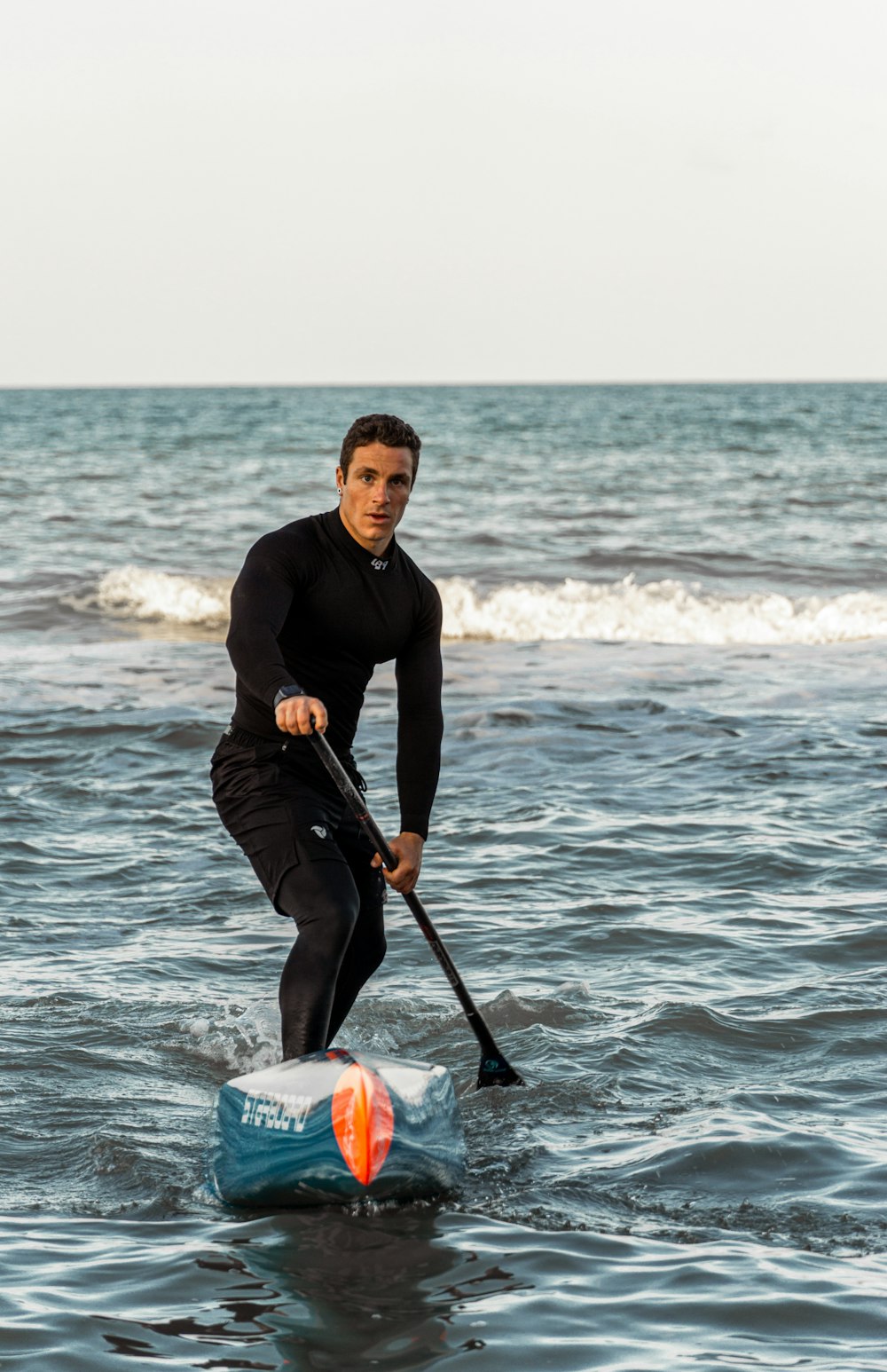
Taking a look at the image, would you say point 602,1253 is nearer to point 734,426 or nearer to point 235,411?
point 734,426

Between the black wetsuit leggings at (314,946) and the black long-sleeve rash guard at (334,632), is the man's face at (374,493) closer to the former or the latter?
the black long-sleeve rash guard at (334,632)

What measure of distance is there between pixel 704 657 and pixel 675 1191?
1031 cm

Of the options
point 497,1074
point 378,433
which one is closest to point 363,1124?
point 497,1074

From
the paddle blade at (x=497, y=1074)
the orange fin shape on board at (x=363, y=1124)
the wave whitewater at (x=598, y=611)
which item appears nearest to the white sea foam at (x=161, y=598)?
the wave whitewater at (x=598, y=611)

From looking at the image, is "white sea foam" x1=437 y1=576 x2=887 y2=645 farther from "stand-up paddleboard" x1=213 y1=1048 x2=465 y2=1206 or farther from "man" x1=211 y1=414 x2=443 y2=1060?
"stand-up paddleboard" x1=213 y1=1048 x2=465 y2=1206

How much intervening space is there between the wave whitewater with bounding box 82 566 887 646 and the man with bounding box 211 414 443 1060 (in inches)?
430

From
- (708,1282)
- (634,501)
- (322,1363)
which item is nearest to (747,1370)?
(708,1282)

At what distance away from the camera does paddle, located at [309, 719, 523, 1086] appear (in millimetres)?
4516

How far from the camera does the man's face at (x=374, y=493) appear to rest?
475 cm

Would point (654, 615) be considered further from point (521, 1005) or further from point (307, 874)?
point (307, 874)

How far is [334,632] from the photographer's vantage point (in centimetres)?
477

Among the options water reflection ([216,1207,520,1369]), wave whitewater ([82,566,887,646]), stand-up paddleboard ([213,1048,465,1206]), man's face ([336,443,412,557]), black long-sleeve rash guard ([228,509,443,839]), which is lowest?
water reflection ([216,1207,520,1369])

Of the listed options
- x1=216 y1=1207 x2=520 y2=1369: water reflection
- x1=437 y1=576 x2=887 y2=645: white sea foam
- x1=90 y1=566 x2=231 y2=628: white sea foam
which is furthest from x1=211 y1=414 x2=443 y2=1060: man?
x1=90 y1=566 x2=231 y2=628: white sea foam

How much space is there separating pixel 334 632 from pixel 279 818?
22.9 inches
